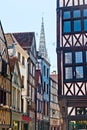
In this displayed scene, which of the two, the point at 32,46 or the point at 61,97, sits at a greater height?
the point at 32,46

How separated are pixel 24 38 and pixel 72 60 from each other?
404 inches

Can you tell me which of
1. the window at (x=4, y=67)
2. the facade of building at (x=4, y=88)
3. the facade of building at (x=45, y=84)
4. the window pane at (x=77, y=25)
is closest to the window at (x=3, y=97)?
the facade of building at (x=4, y=88)

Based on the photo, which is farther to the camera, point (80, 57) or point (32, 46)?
point (32, 46)

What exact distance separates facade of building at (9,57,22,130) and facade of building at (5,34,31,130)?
803 mm

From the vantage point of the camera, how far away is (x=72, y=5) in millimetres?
30438

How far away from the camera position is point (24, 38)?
3856 centimetres

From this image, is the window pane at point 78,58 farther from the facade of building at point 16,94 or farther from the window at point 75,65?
the facade of building at point 16,94

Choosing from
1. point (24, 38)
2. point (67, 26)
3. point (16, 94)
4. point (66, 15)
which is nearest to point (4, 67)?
point (16, 94)

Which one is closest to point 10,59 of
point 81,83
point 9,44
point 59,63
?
point 9,44

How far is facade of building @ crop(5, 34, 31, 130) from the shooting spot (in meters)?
32.5

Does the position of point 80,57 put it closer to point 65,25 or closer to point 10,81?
point 65,25

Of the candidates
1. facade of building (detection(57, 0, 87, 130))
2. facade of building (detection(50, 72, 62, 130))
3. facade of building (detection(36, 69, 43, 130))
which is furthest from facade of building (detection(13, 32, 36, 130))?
facade of building (detection(50, 72, 62, 130))

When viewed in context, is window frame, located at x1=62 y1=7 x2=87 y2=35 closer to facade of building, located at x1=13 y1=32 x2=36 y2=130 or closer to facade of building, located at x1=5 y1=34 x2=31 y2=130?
facade of building, located at x1=5 y1=34 x2=31 y2=130

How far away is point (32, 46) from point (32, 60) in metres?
1.60
